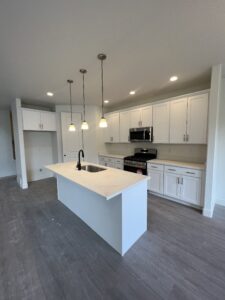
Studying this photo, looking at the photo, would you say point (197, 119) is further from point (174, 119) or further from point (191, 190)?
point (191, 190)

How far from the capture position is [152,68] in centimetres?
245

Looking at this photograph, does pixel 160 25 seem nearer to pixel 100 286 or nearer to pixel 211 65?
pixel 211 65

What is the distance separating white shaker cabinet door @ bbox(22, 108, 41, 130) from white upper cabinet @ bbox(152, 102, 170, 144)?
3.56m

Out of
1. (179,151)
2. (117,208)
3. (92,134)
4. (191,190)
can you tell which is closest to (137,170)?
(179,151)

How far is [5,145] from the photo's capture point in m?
5.56

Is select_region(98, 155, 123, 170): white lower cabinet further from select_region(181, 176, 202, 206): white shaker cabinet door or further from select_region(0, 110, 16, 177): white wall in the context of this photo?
select_region(0, 110, 16, 177): white wall

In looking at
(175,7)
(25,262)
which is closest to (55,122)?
(25,262)

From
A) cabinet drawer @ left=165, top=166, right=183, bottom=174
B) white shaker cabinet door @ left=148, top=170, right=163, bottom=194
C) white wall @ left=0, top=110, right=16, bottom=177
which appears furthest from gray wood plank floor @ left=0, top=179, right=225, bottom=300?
white wall @ left=0, top=110, right=16, bottom=177

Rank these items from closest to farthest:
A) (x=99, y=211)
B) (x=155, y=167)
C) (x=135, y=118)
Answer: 1. (x=99, y=211)
2. (x=155, y=167)
3. (x=135, y=118)

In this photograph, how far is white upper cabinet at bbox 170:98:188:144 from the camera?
3184 mm

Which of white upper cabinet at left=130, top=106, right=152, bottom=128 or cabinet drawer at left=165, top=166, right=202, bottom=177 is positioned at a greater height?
white upper cabinet at left=130, top=106, right=152, bottom=128

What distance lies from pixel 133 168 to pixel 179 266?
2.47 metres

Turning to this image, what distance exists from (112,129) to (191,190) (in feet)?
10.1

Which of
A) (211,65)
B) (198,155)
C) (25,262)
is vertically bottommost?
(25,262)
